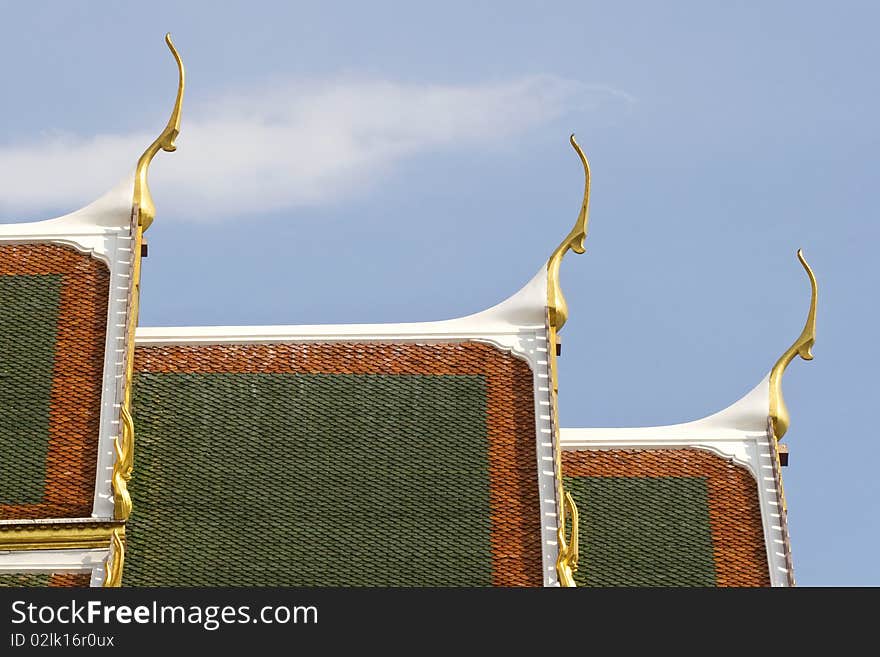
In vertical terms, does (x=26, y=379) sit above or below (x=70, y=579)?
above

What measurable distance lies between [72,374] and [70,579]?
418 cm

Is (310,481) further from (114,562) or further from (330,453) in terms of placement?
(114,562)

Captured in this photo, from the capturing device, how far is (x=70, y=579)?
1449 inches

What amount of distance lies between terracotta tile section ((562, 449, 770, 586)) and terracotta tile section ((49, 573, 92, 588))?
10287 millimetres

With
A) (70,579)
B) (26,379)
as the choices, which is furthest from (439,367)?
(70,579)

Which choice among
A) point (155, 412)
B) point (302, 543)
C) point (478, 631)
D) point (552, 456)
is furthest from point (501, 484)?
point (478, 631)

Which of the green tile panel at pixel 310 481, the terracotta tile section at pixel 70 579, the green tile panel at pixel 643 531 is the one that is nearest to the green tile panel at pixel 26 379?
the terracotta tile section at pixel 70 579

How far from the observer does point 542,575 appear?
3928 centimetres

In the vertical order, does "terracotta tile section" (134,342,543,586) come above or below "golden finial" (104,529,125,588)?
above

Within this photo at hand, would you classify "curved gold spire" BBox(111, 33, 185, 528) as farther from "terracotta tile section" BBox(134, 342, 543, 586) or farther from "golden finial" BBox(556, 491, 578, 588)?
"golden finial" BBox(556, 491, 578, 588)

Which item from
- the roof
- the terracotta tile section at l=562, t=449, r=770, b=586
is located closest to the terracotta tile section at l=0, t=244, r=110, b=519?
the roof

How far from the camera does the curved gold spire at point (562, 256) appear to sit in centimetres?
4244

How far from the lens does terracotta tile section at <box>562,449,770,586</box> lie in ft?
137

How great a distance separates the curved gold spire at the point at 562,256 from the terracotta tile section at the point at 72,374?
26.4ft
